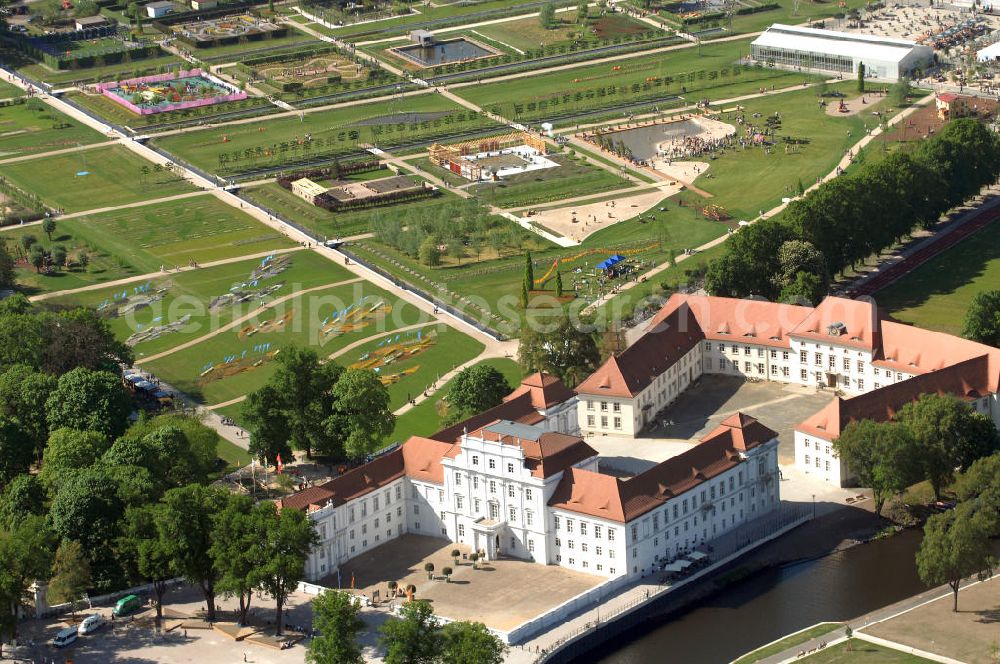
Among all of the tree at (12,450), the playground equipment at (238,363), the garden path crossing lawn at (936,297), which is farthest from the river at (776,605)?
the playground equipment at (238,363)

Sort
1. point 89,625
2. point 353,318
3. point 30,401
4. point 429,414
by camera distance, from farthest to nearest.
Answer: point 353,318, point 429,414, point 30,401, point 89,625

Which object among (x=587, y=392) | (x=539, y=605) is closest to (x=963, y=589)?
(x=539, y=605)

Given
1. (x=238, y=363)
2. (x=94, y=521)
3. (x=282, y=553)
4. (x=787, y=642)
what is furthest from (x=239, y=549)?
(x=238, y=363)

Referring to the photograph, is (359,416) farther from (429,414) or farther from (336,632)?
(336,632)

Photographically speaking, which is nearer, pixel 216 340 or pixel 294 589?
pixel 294 589

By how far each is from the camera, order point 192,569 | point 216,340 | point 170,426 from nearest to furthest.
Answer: point 192,569 < point 170,426 < point 216,340

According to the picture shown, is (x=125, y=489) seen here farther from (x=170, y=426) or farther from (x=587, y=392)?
(x=587, y=392)

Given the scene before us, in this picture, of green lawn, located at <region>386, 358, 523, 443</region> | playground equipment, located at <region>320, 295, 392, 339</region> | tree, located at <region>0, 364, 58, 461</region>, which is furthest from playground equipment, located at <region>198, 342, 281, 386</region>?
tree, located at <region>0, 364, 58, 461</region>
